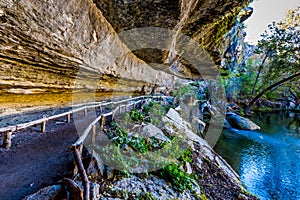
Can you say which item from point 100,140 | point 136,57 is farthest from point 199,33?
point 100,140

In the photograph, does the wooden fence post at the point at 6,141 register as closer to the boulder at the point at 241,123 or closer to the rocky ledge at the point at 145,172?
the rocky ledge at the point at 145,172

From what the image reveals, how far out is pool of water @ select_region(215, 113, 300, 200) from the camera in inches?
265

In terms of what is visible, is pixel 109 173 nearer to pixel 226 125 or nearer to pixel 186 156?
pixel 186 156

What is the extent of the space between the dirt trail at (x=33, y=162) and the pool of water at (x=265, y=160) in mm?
6909

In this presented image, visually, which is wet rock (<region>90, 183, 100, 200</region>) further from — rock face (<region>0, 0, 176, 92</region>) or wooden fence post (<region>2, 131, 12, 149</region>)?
rock face (<region>0, 0, 176, 92</region>)

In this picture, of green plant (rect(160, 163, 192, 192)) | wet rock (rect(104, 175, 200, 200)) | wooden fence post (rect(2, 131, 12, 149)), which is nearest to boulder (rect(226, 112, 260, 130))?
green plant (rect(160, 163, 192, 192))

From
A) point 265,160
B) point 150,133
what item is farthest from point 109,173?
point 265,160

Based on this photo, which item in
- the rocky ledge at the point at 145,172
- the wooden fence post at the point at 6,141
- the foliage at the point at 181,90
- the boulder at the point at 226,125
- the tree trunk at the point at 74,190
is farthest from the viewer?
the foliage at the point at 181,90

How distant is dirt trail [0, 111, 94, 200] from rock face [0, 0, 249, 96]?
4.62ft

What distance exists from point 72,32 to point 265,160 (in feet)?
35.5

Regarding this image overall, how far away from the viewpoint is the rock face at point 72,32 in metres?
3.12

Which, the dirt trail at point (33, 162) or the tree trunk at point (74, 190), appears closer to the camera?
the tree trunk at point (74, 190)

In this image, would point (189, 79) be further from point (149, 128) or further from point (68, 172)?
point (68, 172)

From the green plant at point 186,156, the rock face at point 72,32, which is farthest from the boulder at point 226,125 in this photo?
the rock face at point 72,32
